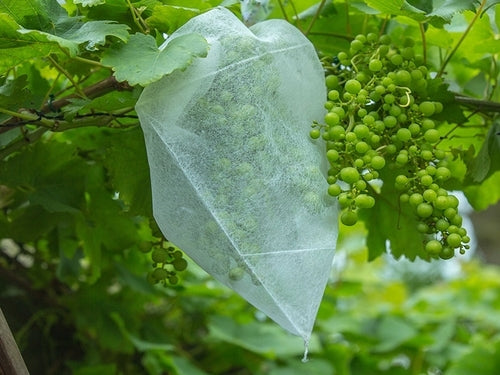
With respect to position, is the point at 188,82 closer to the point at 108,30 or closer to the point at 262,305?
the point at 108,30

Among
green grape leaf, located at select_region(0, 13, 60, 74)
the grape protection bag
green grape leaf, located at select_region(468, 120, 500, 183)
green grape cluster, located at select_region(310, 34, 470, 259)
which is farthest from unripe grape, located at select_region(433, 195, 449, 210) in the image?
green grape leaf, located at select_region(0, 13, 60, 74)

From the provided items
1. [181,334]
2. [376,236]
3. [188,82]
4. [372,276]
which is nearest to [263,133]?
[188,82]

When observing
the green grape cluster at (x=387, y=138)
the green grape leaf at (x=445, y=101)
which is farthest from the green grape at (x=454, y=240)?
the green grape leaf at (x=445, y=101)

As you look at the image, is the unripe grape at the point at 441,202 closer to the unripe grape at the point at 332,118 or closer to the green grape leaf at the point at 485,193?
the unripe grape at the point at 332,118

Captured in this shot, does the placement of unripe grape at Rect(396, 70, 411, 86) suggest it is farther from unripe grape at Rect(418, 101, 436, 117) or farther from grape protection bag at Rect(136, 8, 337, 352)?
grape protection bag at Rect(136, 8, 337, 352)

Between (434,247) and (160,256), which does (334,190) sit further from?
(160,256)
